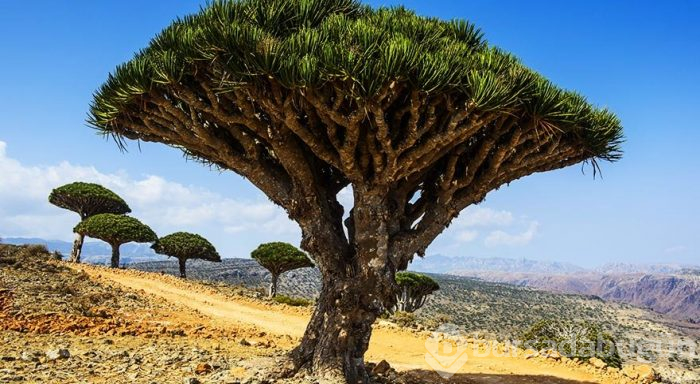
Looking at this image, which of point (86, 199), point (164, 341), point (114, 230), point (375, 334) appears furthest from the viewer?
point (86, 199)

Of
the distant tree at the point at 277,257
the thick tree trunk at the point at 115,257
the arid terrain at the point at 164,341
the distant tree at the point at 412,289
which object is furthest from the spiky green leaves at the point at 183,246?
the distant tree at the point at 412,289

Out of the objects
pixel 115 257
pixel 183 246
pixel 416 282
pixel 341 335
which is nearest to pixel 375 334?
pixel 341 335

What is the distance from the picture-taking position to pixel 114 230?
2766 cm

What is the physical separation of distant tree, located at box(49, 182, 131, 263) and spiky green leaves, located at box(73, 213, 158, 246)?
3409mm

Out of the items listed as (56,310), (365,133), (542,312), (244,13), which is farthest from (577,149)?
(542,312)

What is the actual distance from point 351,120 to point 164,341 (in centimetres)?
667

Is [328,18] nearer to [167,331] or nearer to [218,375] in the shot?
[218,375]

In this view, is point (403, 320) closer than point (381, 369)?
No

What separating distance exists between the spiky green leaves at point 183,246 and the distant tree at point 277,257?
4163 mm

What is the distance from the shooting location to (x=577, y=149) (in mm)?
6855

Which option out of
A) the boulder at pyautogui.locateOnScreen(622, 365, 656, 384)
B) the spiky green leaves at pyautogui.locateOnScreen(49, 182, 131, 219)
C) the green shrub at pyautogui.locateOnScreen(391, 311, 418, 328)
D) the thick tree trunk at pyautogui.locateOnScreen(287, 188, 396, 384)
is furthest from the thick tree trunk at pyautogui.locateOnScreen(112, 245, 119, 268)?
the boulder at pyautogui.locateOnScreen(622, 365, 656, 384)

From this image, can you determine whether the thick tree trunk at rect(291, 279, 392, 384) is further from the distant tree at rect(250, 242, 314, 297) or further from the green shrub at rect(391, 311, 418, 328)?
the distant tree at rect(250, 242, 314, 297)

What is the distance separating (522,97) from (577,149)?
159cm

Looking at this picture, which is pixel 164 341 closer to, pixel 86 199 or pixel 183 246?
pixel 183 246
